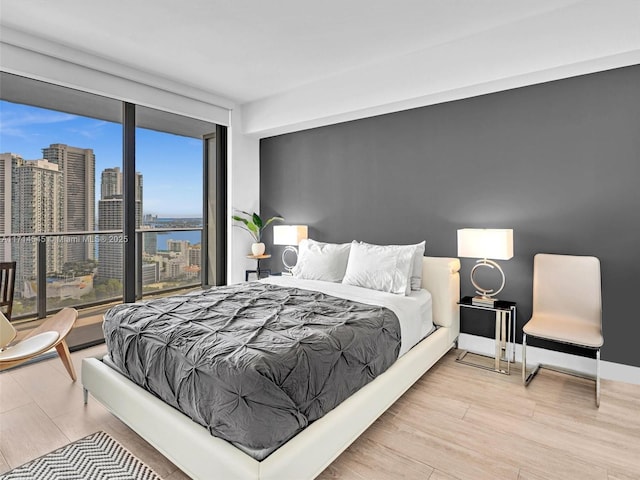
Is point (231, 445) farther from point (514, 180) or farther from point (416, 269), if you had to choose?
point (514, 180)

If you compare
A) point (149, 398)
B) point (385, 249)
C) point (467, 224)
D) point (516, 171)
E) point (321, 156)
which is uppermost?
point (321, 156)

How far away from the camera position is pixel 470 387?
111 inches

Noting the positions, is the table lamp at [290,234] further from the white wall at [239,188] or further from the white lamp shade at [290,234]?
the white wall at [239,188]

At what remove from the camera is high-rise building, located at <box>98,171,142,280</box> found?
13.4 ft

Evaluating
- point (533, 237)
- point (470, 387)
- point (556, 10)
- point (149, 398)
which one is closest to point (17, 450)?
point (149, 398)

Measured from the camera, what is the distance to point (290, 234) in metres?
4.55

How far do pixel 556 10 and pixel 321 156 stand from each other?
2638 millimetres

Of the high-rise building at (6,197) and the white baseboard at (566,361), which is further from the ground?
the high-rise building at (6,197)

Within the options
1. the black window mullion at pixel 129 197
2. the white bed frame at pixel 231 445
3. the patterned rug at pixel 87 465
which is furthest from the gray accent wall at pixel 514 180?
the patterned rug at pixel 87 465

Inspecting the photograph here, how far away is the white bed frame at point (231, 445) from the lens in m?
1.57

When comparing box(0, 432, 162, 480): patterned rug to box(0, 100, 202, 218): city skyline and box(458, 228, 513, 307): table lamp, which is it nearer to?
box(458, 228, 513, 307): table lamp

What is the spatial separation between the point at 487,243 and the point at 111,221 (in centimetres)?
388

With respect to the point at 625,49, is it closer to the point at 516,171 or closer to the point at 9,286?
the point at 516,171

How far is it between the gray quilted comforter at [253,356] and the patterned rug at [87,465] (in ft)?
1.18
